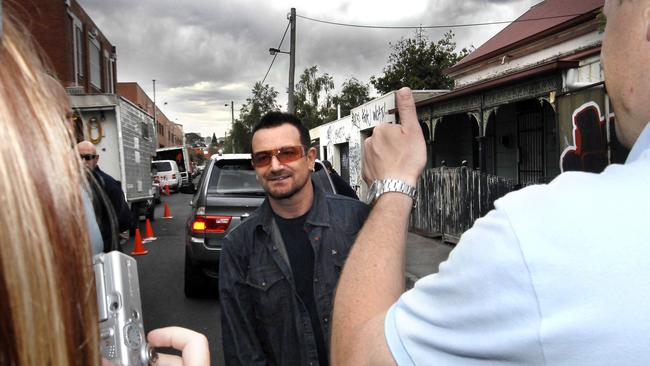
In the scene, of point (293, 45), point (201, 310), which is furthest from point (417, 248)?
point (293, 45)

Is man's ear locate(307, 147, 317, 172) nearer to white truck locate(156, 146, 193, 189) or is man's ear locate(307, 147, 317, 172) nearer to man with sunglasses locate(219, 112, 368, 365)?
man with sunglasses locate(219, 112, 368, 365)

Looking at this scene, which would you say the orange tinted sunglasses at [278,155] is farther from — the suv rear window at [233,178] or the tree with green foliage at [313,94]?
the tree with green foliage at [313,94]

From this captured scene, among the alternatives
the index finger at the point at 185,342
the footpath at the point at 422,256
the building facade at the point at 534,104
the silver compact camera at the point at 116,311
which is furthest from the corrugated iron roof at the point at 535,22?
the silver compact camera at the point at 116,311

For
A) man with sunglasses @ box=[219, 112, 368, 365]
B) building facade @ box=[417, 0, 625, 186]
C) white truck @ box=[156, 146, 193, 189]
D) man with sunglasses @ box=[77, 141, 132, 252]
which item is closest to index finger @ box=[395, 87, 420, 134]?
man with sunglasses @ box=[219, 112, 368, 365]

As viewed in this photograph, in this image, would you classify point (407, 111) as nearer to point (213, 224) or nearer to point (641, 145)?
point (641, 145)

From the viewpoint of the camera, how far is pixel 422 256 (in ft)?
30.7

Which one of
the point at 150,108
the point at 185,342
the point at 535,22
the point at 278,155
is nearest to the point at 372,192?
the point at 185,342

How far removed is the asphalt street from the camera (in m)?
5.66

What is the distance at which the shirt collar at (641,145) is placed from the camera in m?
0.81

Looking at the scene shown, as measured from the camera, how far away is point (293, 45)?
2147cm

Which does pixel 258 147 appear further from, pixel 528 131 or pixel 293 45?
pixel 293 45

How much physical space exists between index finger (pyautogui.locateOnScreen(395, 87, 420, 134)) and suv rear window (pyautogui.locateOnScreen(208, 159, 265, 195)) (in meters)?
5.31

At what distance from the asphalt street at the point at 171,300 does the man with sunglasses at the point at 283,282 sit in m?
2.50

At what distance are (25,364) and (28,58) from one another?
0.41m
